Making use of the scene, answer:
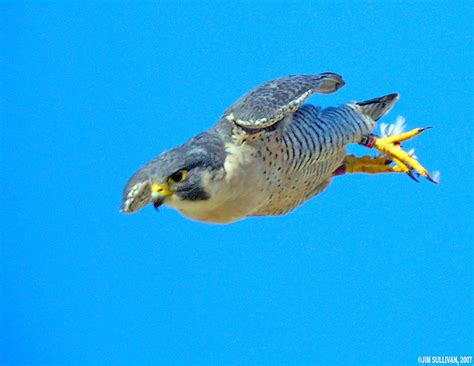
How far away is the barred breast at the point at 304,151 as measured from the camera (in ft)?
16.4

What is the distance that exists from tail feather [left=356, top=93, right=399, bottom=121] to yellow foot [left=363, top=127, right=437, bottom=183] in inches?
9.1

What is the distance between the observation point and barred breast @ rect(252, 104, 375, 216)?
16.4 feet

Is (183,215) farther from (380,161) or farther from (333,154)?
(380,161)

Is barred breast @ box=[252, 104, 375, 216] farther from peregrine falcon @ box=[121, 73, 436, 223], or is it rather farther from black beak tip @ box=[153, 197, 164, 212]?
black beak tip @ box=[153, 197, 164, 212]

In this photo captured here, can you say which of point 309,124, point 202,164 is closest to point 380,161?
point 309,124

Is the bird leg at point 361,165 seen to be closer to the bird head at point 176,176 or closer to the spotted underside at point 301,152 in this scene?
the spotted underside at point 301,152

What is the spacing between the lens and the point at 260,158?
16.0ft

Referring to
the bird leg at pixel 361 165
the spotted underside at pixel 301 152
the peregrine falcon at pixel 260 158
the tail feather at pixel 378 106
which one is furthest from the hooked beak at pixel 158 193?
A: the tail feather at pixel 378 106

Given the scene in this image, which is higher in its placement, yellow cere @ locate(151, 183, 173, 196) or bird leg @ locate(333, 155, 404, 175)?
bird leg @ locate(333, 155, 404, 175)

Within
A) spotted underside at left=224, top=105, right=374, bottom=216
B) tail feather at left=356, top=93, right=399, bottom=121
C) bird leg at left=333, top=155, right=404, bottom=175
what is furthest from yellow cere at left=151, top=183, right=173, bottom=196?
tail feather at left=356, top=93, right=399, bottom=121

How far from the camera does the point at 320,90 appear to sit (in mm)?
5871

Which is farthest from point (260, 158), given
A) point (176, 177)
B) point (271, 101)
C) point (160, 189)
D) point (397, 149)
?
point (397, 149)

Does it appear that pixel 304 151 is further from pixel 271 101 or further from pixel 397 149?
pixel 397 149

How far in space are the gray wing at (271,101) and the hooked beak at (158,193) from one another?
717mm
